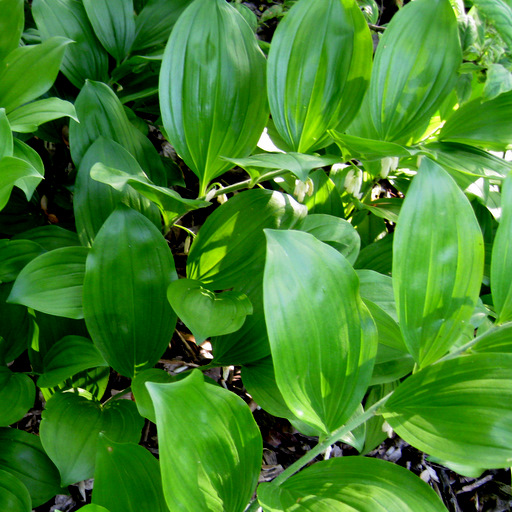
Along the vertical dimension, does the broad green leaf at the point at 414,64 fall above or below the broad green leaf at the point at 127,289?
above

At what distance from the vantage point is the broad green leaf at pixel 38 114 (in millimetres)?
1085

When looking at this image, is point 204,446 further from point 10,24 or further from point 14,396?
point 10,24

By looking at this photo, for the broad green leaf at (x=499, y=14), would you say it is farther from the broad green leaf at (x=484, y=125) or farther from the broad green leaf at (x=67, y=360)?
the broad green leaf at (x=67, y=360)

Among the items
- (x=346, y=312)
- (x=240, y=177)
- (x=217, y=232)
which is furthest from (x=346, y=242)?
(x=240, y=177)

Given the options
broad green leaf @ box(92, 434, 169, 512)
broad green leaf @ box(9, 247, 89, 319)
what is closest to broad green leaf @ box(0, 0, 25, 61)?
broad green leaf @ box(9, 247, 89, 319)

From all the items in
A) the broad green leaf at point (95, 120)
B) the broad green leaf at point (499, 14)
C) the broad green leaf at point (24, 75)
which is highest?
the broad green leaf at point (499, 14)

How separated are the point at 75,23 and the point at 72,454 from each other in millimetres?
1206

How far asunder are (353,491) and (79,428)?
59cm

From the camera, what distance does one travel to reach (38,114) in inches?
43.7

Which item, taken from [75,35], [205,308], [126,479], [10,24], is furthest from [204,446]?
[75,35]

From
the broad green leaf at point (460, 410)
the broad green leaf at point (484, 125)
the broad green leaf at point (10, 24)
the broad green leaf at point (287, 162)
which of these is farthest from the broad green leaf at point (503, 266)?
the broad green leaf at point (10, 24)

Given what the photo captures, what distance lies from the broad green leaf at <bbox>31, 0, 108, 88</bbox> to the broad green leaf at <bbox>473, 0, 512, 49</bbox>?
1056 mm

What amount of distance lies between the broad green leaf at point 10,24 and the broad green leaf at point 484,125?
1120 millimetres

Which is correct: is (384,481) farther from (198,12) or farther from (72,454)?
(198,12)
